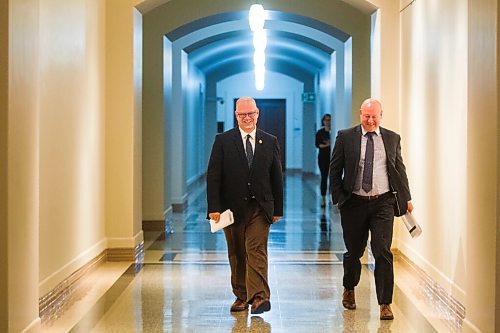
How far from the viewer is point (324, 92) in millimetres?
22891

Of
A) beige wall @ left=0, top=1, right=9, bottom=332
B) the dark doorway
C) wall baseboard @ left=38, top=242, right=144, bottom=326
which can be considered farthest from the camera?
the dark doorway

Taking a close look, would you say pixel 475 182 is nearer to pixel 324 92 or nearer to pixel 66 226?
pixel 66 226

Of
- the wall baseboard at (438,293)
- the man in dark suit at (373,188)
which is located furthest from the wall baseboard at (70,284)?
the wall baseboard at (438,293)

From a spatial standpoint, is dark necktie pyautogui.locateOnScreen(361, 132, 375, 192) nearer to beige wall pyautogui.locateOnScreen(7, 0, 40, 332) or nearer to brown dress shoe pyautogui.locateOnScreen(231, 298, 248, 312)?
brown dress shoe pyautogui.locateOnScreen(231, 298, 248, 312)

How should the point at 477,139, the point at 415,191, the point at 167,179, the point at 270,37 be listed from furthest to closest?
the point at 270,37
the point at 167,179
the point at 415,191
the point at 477,139

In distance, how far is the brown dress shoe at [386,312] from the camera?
647 centimetres

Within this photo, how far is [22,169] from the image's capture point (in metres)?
5.29

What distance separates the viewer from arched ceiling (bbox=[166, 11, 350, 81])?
519 inches

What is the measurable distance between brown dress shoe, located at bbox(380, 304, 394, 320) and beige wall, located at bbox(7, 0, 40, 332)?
2599mm

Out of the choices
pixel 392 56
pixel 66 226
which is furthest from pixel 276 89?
pixel 66 226

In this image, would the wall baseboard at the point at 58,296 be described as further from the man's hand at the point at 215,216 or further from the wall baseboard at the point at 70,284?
the man's hand at the point at 215,216

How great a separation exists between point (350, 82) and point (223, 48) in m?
9.90

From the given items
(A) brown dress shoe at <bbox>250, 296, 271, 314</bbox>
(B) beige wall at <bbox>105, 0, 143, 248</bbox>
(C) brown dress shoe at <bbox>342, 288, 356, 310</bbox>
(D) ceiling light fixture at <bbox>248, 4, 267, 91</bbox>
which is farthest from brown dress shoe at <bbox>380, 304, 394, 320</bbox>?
(D) ceiling light fixture at <bbox>248, 4, 267, 91</bbox>

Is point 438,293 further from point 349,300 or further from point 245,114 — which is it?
point 245,114
